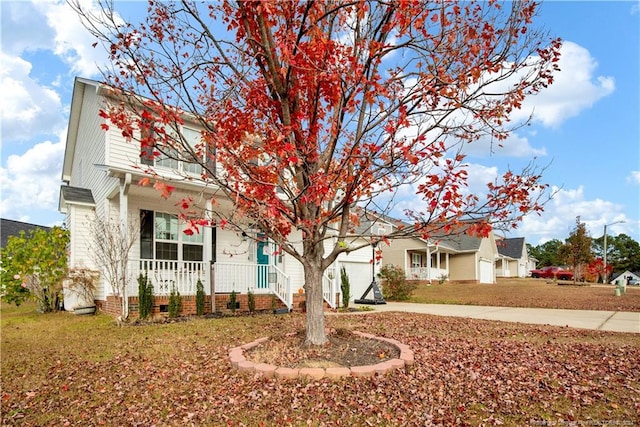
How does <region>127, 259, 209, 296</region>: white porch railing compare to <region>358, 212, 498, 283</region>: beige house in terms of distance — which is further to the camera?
<region>358, 212, 498, 283</region>: beige house

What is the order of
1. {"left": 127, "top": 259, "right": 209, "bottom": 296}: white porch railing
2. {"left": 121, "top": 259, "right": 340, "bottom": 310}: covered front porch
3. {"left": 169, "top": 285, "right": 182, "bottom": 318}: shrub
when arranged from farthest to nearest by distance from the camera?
1. {"left": 121, "top": 259, "right": 340, "bottom": 310}: covered front porch
2. {"left": 127, "top": 259, "right": 209, "bottom": 296}: white porch railing
3. {"left": 169, "top": 285, "right": 182, "bottom": 318}: shrub

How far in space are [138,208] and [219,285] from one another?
3256mm

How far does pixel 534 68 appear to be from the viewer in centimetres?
516

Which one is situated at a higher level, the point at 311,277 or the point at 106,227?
the point at 106,227

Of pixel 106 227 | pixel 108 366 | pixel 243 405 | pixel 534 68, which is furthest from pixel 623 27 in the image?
pixel 106 227

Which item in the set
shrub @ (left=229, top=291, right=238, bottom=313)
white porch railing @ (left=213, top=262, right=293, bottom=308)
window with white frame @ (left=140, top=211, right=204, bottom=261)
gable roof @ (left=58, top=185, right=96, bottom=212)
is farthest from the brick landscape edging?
gable roof @ (left=58, top=185, right=96, bottom=212)

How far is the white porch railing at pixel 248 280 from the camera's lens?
11695 mm

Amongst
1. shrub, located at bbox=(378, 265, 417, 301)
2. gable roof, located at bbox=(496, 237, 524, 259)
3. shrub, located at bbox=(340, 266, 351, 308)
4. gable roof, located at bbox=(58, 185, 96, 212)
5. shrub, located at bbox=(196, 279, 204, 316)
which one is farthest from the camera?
gable roof, located at bbox=(496, 237, 524, 259)

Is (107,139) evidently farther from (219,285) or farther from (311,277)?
(311,277)

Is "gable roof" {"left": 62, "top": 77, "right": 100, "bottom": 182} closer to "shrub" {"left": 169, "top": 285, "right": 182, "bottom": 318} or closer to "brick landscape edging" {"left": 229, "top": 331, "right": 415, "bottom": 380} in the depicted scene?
"shrub" {"left": 169, "top": 285, "right": 182, "bottom": 318}

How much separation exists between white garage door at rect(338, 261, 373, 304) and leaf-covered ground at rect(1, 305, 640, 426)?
10066mm

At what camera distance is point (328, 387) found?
13.3 ft

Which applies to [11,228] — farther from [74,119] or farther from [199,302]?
[199,302]

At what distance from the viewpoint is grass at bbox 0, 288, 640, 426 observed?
3.49 meters
